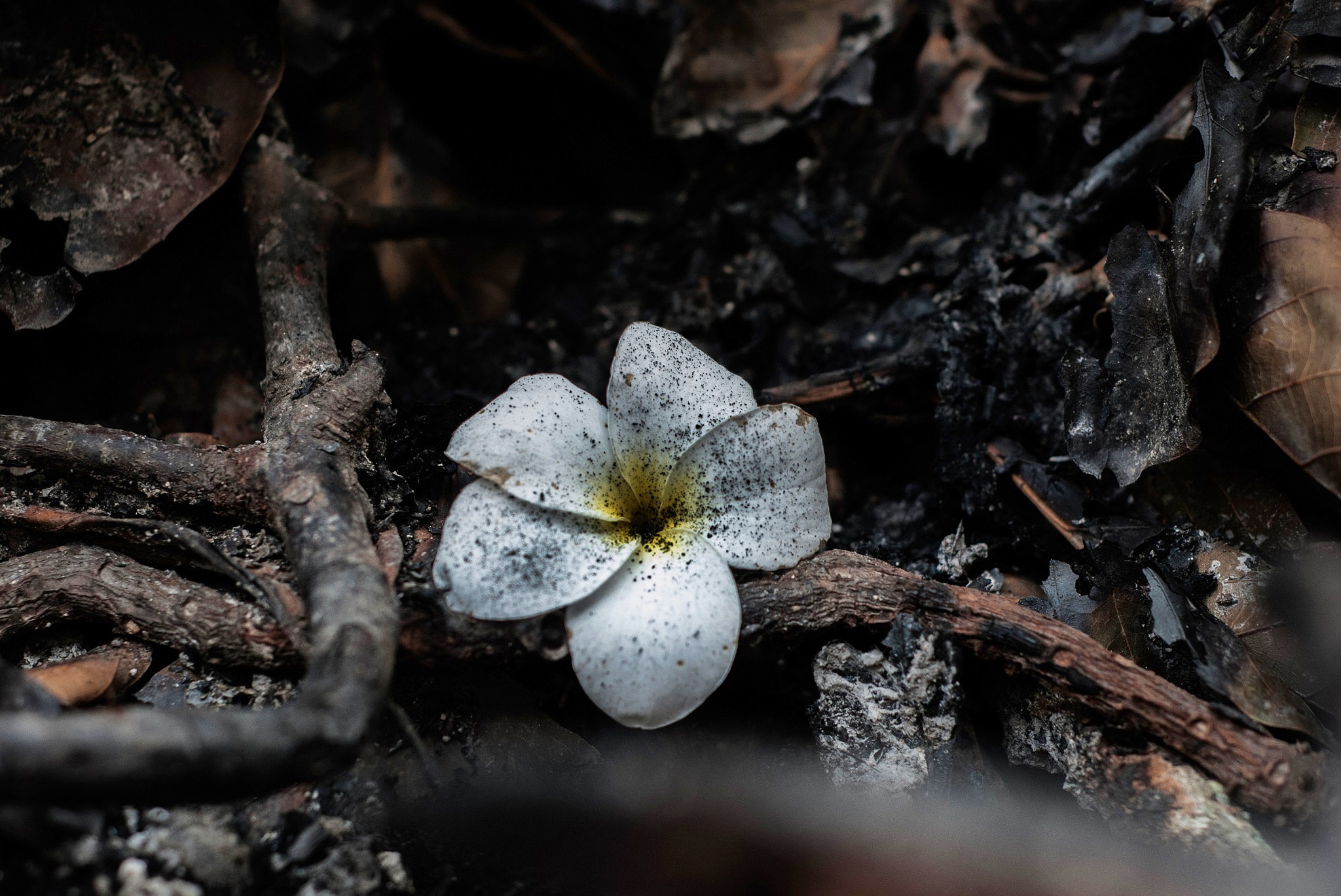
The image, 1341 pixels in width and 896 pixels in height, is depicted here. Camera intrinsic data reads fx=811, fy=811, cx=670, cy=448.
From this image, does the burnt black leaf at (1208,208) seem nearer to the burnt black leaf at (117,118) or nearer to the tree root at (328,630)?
the tree root at (328,630)

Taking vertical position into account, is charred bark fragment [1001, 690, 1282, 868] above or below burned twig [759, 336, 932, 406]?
below

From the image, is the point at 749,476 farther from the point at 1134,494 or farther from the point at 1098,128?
the point at 1098,128

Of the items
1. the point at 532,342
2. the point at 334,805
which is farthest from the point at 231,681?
the point at 532,342

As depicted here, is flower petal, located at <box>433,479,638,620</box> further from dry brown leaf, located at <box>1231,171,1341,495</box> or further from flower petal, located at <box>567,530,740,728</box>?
dry brown leaf, located at <box>1231,171,1341,495</box>

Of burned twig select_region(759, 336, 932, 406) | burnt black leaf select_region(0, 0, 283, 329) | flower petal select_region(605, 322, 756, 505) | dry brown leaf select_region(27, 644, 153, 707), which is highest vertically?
burnt black leaf select_region(0, 0, 283, 329)

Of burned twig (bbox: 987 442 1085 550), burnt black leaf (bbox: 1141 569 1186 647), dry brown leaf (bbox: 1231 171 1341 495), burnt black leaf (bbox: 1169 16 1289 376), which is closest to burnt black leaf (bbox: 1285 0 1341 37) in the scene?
burnt black leaf (bbox: 1169 16 1289 376)

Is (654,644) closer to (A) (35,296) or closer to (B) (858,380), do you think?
(B) (858,380)

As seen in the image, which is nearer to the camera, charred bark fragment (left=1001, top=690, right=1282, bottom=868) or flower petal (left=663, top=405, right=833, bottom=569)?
Answer: charred bark fragment (left=1001, top=690, right=1282, bottom=868)

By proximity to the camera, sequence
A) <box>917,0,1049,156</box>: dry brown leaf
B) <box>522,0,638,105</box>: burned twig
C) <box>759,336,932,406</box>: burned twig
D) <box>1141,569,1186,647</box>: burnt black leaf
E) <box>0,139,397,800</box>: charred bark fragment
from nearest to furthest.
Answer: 1. <box>0,139,397,800</box>: charred bark fragment
2. <box>1141,569,1186,647</box>: burnt black leaf
3. <box>759,336,932,406</box>: burned twig
4. <box>917,0,1049,156</box>: dry brown leaf
5. <box>522,0,638,105</box>: burned twig
